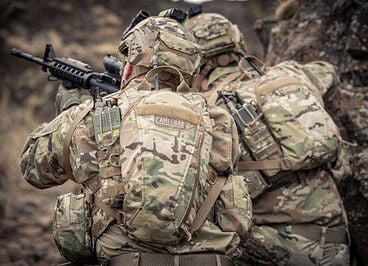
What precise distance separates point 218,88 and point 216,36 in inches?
22.0

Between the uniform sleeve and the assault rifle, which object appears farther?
the assault rifle

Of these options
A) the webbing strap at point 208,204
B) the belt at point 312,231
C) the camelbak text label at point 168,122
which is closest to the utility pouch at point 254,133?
the belt at point 312,231

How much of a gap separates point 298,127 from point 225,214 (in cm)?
122

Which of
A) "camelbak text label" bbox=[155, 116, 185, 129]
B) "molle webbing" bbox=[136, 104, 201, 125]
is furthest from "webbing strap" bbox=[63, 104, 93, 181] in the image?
"camelbak text label" bbox=[155, 116, 185, 129]

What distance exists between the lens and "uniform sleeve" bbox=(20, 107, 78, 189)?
3619 mm

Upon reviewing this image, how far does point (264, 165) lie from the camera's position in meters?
4.60

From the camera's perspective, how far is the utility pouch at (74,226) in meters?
3.64

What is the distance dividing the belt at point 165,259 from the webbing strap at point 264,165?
4.30ft

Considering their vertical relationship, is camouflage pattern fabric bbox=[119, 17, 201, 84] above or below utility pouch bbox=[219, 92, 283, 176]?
above

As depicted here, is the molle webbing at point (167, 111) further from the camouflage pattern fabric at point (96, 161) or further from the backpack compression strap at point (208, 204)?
the backpack compression strap at point (208, 204)

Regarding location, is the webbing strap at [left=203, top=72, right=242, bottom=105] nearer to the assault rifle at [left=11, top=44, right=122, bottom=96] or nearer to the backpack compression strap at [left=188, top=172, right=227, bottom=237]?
the assault rifle at [left=11, top=44, right=122, bottom=96]

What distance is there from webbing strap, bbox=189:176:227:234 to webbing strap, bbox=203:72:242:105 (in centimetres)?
122

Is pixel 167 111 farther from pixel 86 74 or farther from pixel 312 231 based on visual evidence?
pixel 312 231

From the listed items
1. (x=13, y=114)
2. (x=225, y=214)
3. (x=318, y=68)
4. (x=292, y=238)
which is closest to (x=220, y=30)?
(x=318, y=68)
